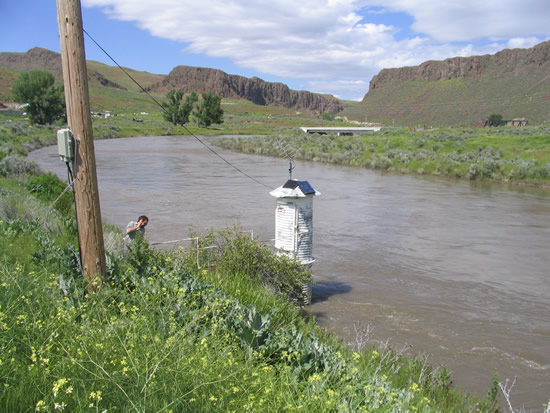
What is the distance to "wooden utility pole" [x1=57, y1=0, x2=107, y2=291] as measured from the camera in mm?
5836

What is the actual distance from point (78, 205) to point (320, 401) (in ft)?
12.3

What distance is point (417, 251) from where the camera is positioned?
14609 millimetres

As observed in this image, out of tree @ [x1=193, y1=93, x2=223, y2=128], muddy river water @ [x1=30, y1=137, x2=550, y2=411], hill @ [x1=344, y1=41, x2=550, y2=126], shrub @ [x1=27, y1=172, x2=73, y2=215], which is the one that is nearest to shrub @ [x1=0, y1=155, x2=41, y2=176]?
muddy river water @ [x1=30, y1=137, x2=550, y2=411]

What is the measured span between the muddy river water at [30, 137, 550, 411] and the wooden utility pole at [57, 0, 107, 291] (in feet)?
14.2

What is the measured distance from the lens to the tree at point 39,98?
2719 inches

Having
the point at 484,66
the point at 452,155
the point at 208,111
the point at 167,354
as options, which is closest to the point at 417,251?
the point at 167,354

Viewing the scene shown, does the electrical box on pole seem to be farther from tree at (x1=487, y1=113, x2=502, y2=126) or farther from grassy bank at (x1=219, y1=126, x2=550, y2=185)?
tree at (x1=487, y1=113, x2=502, y2=126)

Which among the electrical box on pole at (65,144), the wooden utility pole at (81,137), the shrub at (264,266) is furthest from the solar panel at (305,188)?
the electrical box on pole at (65,144)

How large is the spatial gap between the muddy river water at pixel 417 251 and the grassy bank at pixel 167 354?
217cm

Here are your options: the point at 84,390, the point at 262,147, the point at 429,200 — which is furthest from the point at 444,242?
the point at 262,147

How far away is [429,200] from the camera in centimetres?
2311

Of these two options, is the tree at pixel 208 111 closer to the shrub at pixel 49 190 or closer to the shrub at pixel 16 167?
the shrub at pixel 16 167

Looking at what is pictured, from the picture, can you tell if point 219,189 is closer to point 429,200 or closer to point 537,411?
point 429,200

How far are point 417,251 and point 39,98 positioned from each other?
2646 inches
